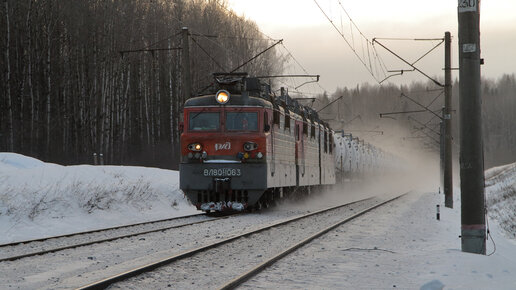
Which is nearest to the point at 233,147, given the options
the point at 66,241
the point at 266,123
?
the point at 266,123

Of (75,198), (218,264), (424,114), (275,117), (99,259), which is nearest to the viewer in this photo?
(218,264)

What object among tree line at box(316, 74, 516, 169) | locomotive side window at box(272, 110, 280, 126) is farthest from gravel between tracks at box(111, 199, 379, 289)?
tree line at box(316, 74, 516, 169)

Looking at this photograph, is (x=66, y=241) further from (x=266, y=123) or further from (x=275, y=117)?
(x=275, y=117)

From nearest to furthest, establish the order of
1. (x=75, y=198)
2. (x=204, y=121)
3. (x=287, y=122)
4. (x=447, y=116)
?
(x=75, y=198) → (x=204, y=121) → (x=287, y=122) → (x=447, y=116)

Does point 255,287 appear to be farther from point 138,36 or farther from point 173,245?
point 138,36

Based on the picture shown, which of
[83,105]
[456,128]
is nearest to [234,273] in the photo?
[83,105]

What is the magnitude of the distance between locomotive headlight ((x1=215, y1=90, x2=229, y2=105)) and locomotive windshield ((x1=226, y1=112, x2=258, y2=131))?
0.36 m

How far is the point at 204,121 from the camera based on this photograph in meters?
17.4

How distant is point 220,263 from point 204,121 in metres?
9.07

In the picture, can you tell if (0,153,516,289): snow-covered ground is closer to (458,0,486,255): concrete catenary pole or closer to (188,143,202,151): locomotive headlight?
(458,0,486,255): concrete catenary pole

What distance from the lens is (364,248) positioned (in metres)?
10.4

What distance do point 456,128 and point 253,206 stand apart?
410 ft

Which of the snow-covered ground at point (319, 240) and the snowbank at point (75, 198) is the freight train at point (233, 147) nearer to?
the snowbank at point (75, 198)

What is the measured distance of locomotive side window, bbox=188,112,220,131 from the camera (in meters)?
17.3
